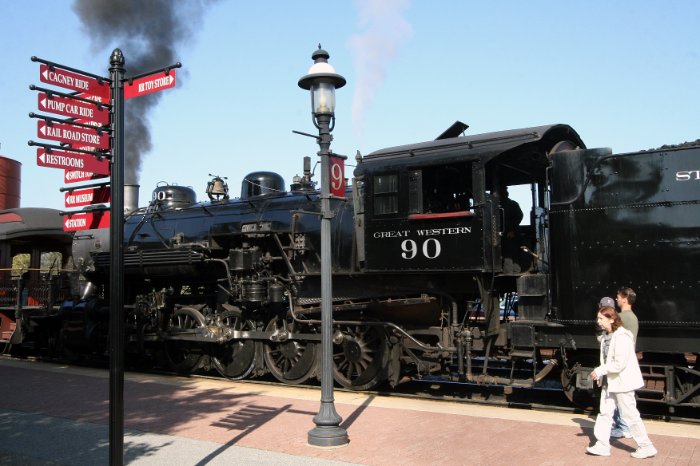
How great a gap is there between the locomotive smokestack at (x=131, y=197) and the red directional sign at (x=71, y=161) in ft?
35.0

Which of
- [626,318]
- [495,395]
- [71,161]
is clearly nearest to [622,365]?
[626,318]

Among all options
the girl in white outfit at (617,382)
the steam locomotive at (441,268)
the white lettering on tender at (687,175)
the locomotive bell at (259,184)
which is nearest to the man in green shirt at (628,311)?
the girl in white outfit at (617,382)

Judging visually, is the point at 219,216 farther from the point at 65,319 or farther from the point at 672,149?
the point at 672,149

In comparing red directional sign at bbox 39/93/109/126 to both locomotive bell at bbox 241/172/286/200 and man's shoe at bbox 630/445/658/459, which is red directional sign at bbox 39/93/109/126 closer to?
man's shoe at bbox 630/445/658/459

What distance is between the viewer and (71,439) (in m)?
7.21

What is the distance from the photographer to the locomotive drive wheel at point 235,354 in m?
11.7

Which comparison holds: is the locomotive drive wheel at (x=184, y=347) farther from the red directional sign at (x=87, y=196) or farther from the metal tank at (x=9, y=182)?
the metal tank at (x=9, y=182)

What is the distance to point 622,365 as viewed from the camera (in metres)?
6.29

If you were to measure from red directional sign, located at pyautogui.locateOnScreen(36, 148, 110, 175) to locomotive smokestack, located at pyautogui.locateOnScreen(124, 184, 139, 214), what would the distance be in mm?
10653

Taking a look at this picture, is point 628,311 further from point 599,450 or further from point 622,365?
point 599,450

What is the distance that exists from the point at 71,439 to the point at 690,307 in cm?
697

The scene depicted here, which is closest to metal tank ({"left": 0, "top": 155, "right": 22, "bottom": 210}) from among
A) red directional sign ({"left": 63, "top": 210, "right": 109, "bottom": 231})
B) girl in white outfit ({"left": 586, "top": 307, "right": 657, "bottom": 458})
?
red directional sign ({"left": 63, "top": 210, "right": 109, "bottom": 231})

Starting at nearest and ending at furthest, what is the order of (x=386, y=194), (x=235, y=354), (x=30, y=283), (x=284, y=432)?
(x=284, y=432)
(x=386, y=194)
(x=235, y=354)
(x=30, y=283)

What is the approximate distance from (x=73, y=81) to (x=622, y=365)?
5477mm
